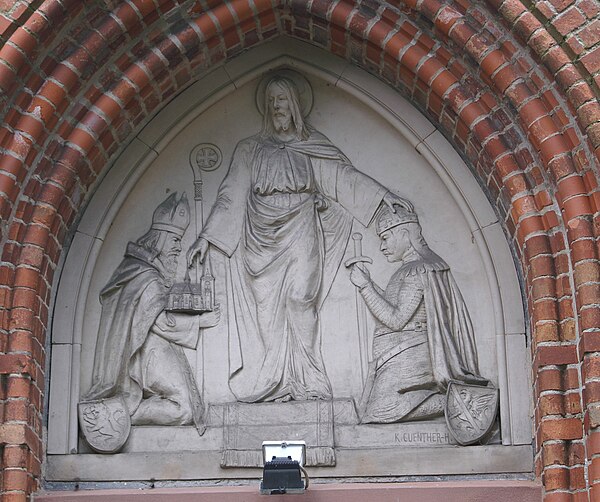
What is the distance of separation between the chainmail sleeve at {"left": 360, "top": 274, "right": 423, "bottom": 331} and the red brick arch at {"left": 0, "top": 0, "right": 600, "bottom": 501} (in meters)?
0.66

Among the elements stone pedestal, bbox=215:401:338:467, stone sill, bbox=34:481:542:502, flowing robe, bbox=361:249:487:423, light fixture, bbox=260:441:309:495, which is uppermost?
flowing robe, bbox=361:249:487:423

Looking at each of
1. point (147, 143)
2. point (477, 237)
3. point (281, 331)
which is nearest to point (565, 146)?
point (477, 237)

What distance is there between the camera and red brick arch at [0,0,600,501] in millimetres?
7000

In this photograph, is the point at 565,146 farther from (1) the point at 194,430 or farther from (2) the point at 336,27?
(1) the point at 194,430

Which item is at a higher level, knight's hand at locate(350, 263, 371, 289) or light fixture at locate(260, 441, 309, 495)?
knight's hand at locate(350, 263, 371, 289)

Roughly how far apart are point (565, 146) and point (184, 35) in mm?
2395

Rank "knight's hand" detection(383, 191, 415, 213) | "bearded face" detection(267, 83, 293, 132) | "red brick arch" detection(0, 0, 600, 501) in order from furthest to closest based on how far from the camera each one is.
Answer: "bearded face" detection(267, 83, 293, 132), "knight's hand" detection(383, 191, 415, 213), "red brick arch" detection(0, 0, 600, 501)

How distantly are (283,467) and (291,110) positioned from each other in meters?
2.40

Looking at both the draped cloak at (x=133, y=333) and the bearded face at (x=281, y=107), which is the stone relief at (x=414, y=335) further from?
the draped cloak at (x=133, y=333)

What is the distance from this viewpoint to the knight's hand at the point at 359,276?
7.89 meters

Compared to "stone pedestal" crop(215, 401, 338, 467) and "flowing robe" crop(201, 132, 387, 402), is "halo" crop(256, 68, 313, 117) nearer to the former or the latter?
"flowing robe" crop(201, 132, 387, 402)

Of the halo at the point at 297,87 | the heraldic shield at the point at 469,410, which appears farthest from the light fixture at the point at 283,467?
the halo at the point at 297,87

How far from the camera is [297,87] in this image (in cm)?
828

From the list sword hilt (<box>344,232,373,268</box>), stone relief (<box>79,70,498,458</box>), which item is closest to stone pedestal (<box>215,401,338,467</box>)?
stone relief (<box>79,70,498,458</box>)
